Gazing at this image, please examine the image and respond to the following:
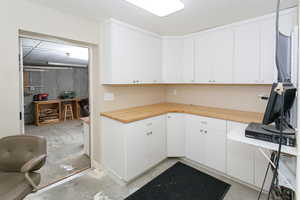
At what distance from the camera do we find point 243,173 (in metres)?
2.01

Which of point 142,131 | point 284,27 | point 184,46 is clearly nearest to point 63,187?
point 142,131

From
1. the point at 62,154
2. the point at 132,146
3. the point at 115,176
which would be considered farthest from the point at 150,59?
the point at 62,154

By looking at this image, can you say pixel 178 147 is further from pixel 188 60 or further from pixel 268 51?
pixel 268 51

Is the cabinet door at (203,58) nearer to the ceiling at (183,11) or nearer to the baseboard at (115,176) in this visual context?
the ceiling at (183,11)

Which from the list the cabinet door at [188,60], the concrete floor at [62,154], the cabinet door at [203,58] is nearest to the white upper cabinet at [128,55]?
the cabinet door at [188,60]

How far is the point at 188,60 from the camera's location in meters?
2.90

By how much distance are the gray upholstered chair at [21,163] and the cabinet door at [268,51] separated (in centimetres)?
283

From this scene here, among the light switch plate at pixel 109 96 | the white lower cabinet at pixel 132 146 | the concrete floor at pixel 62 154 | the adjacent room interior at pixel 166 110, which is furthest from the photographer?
the light switch plate at pixel 109 96

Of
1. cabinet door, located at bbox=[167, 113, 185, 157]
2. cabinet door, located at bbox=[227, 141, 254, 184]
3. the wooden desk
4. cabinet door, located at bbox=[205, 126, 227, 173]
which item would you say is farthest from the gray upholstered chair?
the wooden desk

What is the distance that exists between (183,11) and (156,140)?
1884 mm

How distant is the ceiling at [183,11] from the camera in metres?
1.77

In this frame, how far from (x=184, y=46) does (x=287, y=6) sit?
148cm

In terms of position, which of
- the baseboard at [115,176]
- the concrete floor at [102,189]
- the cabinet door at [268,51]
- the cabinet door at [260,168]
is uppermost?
the cabinet door at [268,51]

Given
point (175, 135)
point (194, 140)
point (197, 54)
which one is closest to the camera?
point (194, 140)
